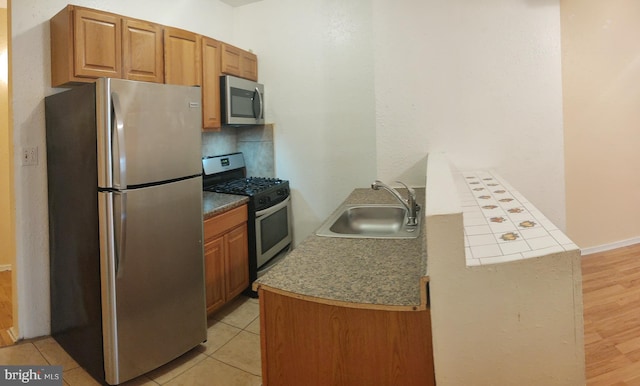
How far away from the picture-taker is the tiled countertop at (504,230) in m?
0.92

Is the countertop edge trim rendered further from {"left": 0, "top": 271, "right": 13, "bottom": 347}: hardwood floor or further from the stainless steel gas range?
{"left": 0, "top": 271, "right": 13, "bottom": 347}: hardwood floor

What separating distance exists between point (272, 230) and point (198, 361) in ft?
4.10

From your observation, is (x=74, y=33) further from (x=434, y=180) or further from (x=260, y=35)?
(x=434, y=180)

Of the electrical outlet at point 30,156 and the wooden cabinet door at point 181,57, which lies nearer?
the electrical outlet at point 30,156

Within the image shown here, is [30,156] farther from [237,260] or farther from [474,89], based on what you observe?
[474,89]

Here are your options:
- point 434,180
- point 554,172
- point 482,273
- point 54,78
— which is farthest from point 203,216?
point 554,172

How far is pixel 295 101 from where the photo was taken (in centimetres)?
339

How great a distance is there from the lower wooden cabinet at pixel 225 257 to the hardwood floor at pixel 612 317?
2.23 m

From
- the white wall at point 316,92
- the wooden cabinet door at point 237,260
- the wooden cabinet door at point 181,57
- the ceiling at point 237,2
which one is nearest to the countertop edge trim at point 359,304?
the wooden cabinet door at point 237,260

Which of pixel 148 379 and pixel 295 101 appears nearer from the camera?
pixel 148 379

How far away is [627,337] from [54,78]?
3779 millimetres

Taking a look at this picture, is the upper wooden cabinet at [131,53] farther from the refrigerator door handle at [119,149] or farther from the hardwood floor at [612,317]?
the hardwood floor at [612,317]

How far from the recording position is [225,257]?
99.7 inches

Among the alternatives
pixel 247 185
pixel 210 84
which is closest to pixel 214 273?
pixel 247 185
